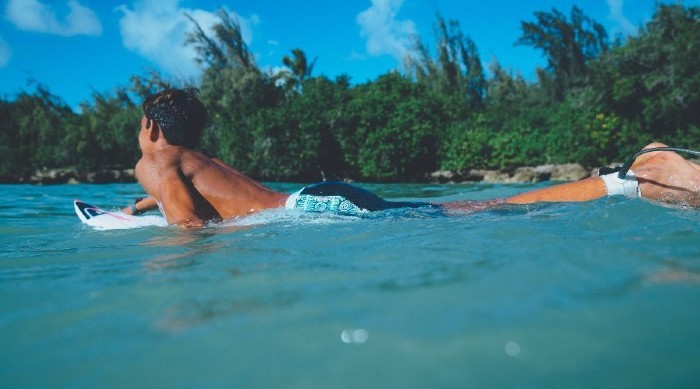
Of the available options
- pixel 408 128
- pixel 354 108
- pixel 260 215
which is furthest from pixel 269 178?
pixel 260 215

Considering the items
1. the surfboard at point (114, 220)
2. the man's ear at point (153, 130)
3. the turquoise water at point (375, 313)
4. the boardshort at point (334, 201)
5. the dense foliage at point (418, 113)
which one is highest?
the dense foliage at point (418, 113)

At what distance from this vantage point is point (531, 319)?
954mm

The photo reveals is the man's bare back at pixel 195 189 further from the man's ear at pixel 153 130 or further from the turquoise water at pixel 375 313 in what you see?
the turquoise water at pixel 375 313

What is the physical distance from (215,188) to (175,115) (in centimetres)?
67

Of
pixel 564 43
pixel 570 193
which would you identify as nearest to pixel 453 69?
pixel 564 43

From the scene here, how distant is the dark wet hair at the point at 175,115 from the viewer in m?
3.04

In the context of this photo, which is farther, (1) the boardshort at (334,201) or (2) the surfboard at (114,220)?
(2) the surfboard at (114,220)

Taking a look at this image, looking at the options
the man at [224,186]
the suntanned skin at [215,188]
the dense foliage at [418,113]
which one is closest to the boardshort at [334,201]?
the man at [224,186]

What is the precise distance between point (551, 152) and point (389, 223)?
39.0ft

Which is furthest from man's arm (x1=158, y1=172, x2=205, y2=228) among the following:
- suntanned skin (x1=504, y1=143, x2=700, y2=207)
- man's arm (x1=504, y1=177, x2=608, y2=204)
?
suntanned skin (x1=504, y1=143, x2=700, y2=207)

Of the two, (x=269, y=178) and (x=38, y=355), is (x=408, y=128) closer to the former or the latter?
(x=269, y=178)

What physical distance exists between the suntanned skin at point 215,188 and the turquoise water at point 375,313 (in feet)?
2.47

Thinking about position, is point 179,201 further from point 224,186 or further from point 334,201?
point 334,201

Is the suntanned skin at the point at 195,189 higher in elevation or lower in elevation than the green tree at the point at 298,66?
lower
